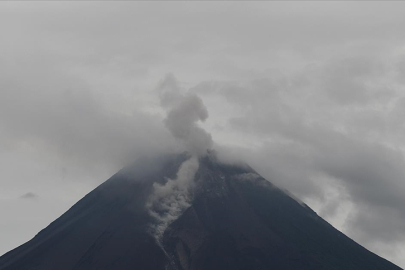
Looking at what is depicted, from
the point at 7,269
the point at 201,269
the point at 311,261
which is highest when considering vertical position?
the point at 311,261

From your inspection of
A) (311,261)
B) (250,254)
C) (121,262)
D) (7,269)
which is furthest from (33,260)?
(311,261)

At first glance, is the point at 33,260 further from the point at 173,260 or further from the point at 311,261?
the point at 311,261

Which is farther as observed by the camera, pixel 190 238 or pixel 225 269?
pixel 190 238

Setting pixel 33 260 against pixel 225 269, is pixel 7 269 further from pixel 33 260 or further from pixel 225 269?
pixel 225 269

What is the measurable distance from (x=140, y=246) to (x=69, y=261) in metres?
15.5

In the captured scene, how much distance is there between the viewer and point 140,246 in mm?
193625

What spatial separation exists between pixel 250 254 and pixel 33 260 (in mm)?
47562

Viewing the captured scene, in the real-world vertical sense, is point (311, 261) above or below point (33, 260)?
above

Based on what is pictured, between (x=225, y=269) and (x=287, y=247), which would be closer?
(x=225, y=269)

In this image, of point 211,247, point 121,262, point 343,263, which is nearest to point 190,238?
point 211,247

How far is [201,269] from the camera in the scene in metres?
186

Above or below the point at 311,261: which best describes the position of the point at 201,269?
below

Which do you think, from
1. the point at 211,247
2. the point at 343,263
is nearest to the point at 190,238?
the point at 211,247

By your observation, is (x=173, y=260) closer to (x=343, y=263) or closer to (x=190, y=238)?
(x=190, y=238)
